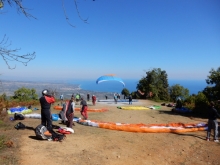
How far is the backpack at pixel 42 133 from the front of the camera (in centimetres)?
887

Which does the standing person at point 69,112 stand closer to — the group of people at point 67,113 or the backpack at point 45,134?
the group of people at point 67,113

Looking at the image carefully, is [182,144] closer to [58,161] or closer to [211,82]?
[58,161]

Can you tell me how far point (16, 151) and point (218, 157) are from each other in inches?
330

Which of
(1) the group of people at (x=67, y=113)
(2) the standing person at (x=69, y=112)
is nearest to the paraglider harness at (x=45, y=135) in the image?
(1) the group of people at (x=67, y=113)

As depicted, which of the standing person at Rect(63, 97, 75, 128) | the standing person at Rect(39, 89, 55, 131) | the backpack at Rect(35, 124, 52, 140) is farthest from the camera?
the standing person at Rect(63, 97, 75, 128)

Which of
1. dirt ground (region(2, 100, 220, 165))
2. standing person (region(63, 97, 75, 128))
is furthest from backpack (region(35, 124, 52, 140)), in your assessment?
standing person (region(63, 97, 75, 128))

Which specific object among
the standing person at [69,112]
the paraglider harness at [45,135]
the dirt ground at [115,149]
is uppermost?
the standing person at [69,112]

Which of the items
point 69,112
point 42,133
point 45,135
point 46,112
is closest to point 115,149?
point 45,135

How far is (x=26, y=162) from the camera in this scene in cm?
670

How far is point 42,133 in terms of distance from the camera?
891 centimetres

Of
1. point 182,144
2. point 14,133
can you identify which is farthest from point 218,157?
point 14,133

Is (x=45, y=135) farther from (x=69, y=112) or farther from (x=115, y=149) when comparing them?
(x=115, y=149)

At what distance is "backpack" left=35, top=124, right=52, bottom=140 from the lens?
8.87 m

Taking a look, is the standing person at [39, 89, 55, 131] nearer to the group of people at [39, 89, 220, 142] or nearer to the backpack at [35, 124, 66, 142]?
the group of people at [39, 89, 220, 142]
